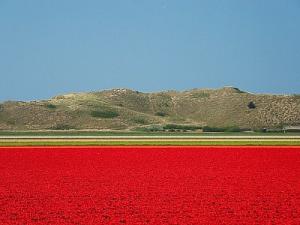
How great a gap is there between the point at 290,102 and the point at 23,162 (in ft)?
466

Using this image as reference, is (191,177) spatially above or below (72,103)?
below

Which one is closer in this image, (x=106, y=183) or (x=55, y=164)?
(x=106, y=183)

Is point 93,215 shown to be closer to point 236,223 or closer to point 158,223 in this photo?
point 158,223

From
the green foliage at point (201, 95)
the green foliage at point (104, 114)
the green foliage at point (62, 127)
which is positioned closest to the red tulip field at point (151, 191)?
the green foliage at point (62, 127)

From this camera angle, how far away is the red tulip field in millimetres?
16469

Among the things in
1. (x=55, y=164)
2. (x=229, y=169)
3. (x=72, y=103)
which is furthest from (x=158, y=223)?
(x=72, y=103)

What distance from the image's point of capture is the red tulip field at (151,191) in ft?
54.0

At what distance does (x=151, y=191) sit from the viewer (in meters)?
22.0

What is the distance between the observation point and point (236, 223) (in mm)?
15398

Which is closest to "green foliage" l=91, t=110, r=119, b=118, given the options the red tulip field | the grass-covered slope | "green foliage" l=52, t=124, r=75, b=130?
the grass-covered slope

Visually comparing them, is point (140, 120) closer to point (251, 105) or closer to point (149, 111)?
point (149, 111)

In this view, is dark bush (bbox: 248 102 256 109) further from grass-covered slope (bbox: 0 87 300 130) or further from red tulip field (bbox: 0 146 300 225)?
red tulip field (bbox: 0 146 300 225)

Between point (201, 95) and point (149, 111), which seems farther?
point (201, 95)

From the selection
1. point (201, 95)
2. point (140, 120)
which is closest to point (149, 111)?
point (201, 95)
